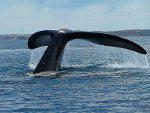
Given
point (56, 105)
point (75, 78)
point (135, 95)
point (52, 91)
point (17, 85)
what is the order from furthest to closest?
1. point (75, 78)
2. point (17, 85)
3. point (52, 91)
4. point (135, 95)
5. point (56, 105)

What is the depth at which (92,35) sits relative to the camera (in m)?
26.6

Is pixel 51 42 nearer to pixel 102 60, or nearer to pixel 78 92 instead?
pixel 78 92

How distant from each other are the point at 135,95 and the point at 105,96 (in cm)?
129

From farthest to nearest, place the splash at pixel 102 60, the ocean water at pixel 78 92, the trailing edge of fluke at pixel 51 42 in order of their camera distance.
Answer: the splash at pixel 102 60 → the trailing edge of fluke at pixel 51 42 → the ocean water at pixel 78 92

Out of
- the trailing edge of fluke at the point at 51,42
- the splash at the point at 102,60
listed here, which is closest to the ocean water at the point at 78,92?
the trailing edge of fluke at the point at 51,42

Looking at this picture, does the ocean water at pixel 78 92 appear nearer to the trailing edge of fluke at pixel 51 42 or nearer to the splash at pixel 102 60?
the trailing edge of fluke at pixel 51 42

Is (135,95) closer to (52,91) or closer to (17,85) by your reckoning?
(52,91)

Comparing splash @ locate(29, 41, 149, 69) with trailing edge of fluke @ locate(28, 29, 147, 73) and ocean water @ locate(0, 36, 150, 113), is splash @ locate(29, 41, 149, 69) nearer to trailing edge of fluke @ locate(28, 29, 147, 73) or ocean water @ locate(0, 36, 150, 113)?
ocean water @ locate(0, 36, 150, 113)

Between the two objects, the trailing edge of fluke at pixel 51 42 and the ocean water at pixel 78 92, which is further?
the trailing edge of fluke at pixel 51 42

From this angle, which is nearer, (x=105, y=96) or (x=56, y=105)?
(x=56, y=105)

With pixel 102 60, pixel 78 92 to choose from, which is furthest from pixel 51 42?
pixel 102 60

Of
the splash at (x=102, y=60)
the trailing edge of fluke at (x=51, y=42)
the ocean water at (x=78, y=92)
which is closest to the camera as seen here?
the ocean water at (x=78, y=92)

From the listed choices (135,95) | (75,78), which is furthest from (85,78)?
(135,95)

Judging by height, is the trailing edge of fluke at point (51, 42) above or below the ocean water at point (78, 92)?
above
